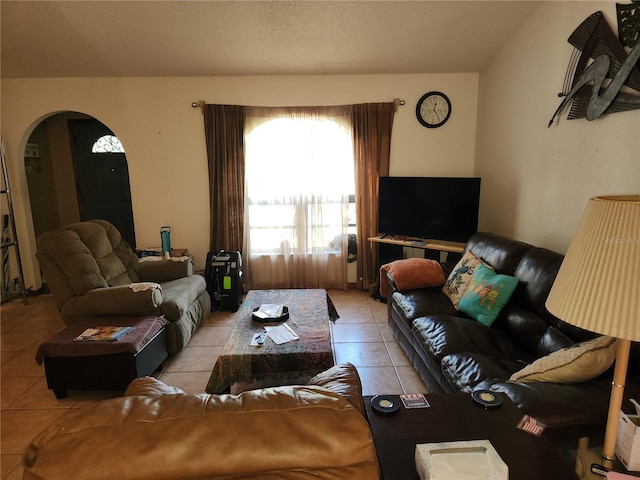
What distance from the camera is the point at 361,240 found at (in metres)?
4.37

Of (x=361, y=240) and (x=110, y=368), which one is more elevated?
(x=361, y=240)

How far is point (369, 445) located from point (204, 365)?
2.41m

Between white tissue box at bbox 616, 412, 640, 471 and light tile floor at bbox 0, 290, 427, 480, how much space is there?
4.94ft

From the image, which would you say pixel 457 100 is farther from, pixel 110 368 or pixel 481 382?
pixel 110 368

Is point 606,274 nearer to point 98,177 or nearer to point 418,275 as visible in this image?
A: point 418,275

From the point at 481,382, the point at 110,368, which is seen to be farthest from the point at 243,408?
the point at 110,368

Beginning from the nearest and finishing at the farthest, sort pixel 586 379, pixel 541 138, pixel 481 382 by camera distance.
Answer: pixel 586 379
pixel 481 382
pixel 541 138

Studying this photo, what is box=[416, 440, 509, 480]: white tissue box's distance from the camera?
2.57 feet

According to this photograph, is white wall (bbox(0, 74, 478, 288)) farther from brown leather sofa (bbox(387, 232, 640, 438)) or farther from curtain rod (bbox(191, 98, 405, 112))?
brown leather sofa (bbox(387, 232, 640, 438))

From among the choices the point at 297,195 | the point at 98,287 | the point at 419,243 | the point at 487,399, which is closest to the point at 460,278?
the point at 419,243

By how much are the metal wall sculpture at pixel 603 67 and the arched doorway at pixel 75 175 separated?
16.9 ft

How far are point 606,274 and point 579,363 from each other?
2.52 ft

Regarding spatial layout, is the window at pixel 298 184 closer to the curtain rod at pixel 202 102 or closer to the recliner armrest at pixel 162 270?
the curtain rod at pixel 202 102

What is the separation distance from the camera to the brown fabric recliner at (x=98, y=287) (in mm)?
2680
